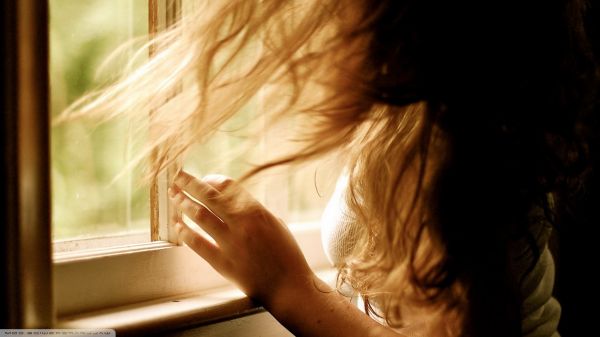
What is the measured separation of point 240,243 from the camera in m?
0.58

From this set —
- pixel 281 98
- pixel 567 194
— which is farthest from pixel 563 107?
pixel 281 98

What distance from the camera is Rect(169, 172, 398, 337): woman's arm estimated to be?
573mm

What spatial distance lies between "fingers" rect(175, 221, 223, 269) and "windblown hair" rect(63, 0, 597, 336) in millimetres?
109

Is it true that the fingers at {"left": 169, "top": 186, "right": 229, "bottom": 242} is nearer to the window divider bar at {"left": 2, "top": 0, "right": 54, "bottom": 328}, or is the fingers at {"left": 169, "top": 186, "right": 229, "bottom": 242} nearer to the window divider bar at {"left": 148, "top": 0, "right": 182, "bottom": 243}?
the window divider bar at {"left": 148, "top": 0, "right": 182, "bottom": 243}

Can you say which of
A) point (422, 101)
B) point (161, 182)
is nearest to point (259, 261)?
point (161, 182)

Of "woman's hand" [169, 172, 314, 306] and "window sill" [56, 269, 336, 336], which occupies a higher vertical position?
"woman's hand" [169, 172, 314, 306]

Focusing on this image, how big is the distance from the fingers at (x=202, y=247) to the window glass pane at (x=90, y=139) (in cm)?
8

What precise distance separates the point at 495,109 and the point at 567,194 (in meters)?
0.26

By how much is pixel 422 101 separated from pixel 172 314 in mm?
366

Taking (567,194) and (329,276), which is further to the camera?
(329,276)

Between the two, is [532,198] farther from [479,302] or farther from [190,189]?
[190,189]

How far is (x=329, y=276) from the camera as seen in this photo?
0.83 meters

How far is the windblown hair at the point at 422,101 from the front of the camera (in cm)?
49

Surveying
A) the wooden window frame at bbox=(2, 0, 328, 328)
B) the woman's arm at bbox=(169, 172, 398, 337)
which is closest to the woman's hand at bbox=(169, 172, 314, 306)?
the woman's arm at bbox=(169, 172, 398, 337)
